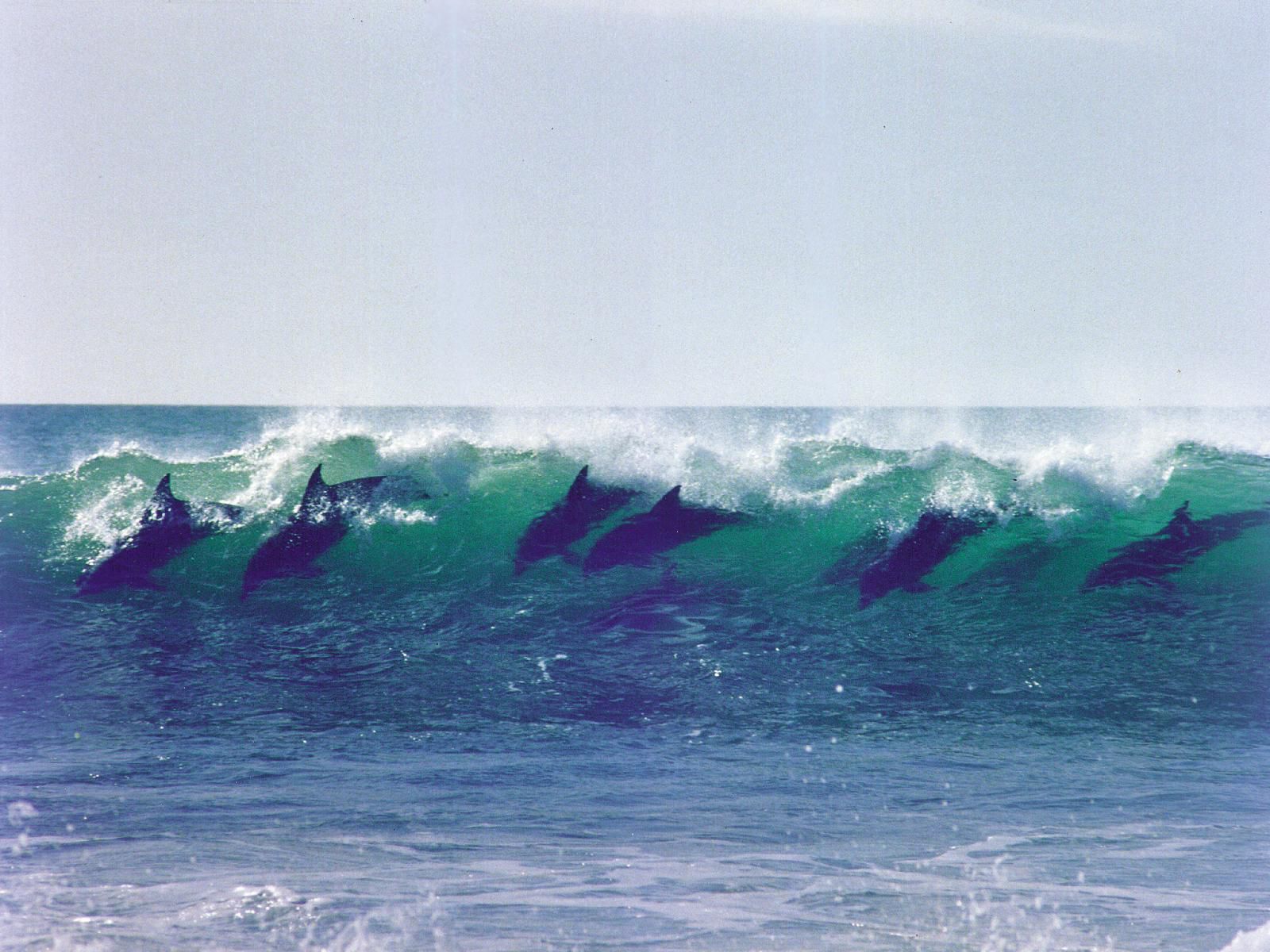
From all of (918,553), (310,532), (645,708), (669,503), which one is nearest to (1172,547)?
(918,553)

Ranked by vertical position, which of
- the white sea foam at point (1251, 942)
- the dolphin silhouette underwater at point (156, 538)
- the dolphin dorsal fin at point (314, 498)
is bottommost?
the white sea foam at point (1251, 942)

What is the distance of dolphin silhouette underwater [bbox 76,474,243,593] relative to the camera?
12.1m

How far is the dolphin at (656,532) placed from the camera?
40.3 feet

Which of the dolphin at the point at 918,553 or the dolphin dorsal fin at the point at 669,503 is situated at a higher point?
the dolphin dorsal fin at the point at 669,503

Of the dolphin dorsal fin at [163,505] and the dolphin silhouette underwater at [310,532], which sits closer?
the dolphin silhouette underwater at [310,532]

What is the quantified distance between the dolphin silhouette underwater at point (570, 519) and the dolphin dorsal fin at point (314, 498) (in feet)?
7.92

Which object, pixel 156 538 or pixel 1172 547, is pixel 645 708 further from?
pixel 1172 547

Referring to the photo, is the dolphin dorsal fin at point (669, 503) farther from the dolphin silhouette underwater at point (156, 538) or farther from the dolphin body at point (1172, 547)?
the dolphin silhouette underwater at point (156, 538)

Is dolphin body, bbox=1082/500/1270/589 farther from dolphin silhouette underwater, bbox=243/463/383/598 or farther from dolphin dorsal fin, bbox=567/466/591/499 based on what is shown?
dolphin silhouette underwater, bbox=243/463/383/598

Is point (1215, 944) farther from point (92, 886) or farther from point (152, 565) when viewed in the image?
point (152, 565)

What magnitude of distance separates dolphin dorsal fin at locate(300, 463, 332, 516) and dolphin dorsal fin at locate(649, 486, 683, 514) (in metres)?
3.87

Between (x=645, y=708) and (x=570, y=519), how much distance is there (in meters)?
4.49

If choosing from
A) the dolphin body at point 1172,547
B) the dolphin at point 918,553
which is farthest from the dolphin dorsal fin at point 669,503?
the dolphin body at point 1172,547

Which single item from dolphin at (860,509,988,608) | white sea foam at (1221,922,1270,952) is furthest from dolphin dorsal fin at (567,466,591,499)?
white sea foam at (1221,922,1270,952)
